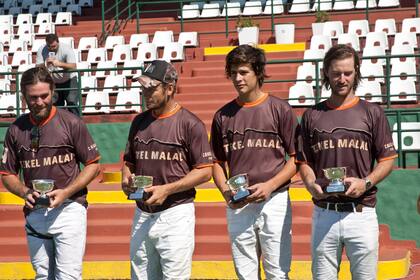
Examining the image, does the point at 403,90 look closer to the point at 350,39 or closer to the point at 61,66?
the point at 350,39

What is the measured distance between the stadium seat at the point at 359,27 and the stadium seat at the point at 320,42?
933mm

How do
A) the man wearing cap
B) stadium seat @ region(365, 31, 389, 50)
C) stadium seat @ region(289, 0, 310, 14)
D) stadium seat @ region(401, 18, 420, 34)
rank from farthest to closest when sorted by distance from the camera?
stadium seat @ region(289, 0, 310, 14) → stadium seat @ region(401, 18, 420, 34) → stadium seat @ region(365, 31, 389, 50) → the man wearing cap

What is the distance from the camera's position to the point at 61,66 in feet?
48.3

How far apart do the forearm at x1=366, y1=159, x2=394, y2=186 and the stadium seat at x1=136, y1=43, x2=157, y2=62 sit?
11716 millimetres

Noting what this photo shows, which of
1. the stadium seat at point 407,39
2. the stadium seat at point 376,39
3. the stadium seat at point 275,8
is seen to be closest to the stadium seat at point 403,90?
the stadium seat at point 407,39

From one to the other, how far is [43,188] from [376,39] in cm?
A: 1113

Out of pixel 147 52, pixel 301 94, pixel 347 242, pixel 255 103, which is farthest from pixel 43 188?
pixel 147 52

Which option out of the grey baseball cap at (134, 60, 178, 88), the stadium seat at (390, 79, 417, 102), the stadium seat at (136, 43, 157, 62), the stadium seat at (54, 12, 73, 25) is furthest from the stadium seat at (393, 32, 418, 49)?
the grey baseball cap at (134, 60, 178, 88)

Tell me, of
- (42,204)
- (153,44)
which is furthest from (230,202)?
(153,44)

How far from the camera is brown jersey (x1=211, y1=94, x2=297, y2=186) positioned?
6.93 m

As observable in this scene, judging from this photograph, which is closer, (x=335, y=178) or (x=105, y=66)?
(x=335, y=178)

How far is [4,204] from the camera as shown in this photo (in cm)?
1229

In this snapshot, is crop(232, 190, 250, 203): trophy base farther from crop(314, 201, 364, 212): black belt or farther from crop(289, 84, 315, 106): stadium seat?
crop(289, 84, 315, 106): stadium seat

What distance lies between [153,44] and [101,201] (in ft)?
22.2
